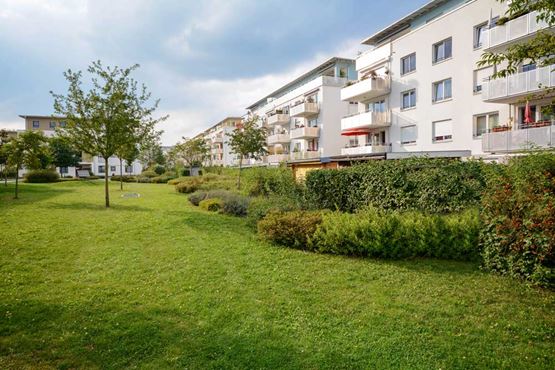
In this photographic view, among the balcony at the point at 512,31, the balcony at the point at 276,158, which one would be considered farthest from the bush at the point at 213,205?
the balcony at the point at 276,158

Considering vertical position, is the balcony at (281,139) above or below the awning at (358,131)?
above

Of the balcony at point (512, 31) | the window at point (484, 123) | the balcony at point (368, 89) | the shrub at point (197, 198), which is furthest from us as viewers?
the balcony at point (368, 89)

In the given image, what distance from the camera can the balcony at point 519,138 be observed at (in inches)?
634

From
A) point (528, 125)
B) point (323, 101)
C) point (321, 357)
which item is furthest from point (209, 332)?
point (323, 101)

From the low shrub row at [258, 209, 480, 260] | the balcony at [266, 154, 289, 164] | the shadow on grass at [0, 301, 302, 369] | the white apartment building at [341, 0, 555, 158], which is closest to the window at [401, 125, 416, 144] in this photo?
the white apartment building at [341, 0, 555, 158]

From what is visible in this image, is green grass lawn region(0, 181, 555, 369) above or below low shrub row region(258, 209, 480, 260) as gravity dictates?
below

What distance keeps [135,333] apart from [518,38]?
2234 centimetres

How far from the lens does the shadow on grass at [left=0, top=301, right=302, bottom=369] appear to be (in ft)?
13.4

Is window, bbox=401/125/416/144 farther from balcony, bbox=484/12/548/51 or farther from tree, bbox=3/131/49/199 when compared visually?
tree, bbox=3/131/49/199

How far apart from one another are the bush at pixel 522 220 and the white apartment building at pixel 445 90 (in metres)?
8.00

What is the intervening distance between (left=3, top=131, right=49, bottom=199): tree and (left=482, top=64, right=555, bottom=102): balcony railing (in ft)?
87.7

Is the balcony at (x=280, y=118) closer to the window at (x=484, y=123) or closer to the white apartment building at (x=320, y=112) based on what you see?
the white apartment building at (x=320, y=112)

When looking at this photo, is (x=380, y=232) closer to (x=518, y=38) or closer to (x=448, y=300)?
(x=448, y=300)

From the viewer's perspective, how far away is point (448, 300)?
5.77 m
